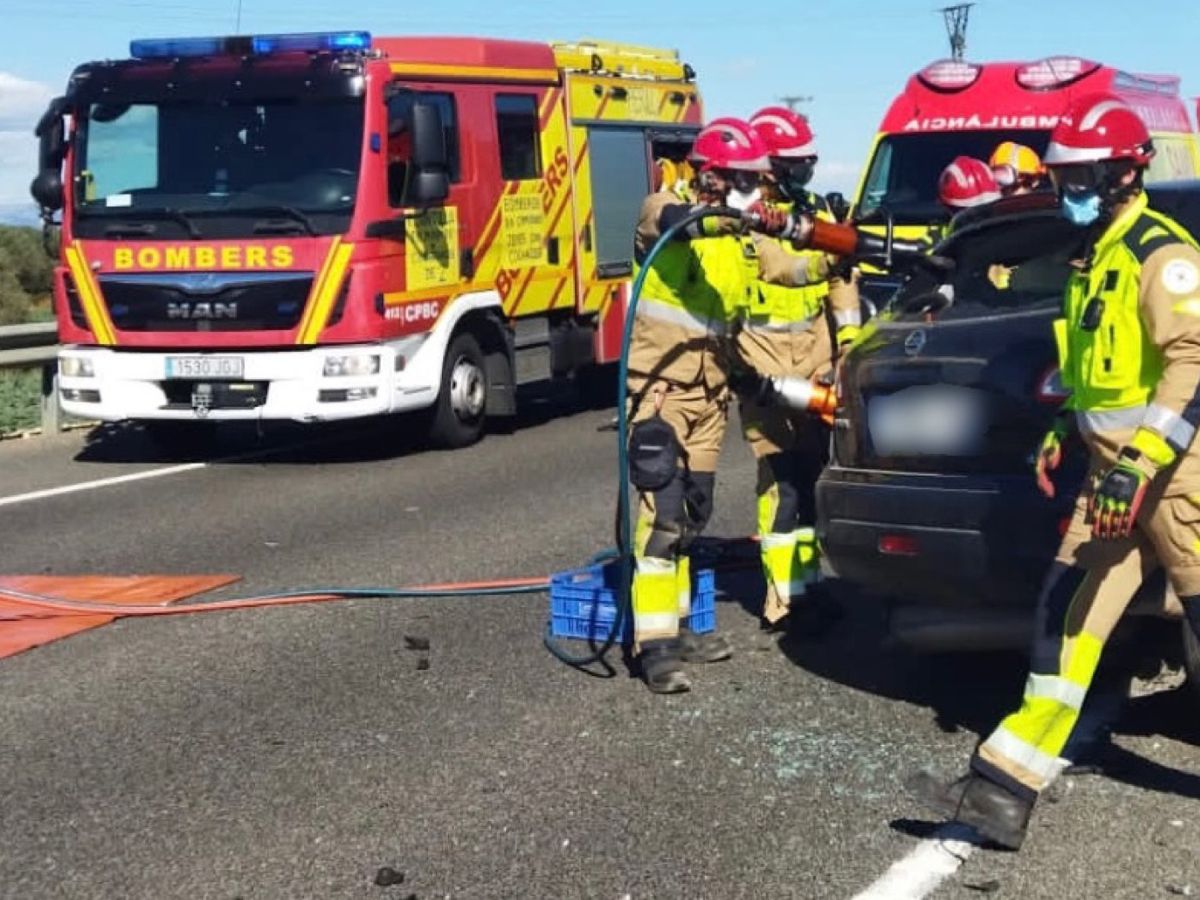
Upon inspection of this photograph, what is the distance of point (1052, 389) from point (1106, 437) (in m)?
0.61

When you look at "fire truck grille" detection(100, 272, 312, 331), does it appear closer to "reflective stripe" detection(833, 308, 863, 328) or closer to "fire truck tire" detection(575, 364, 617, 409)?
"fire truck tire" detection(575, 364, 617, 409)

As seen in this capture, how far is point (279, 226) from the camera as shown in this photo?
12000mm

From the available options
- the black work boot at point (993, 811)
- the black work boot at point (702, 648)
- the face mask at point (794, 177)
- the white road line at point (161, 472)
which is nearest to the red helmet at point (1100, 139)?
the black work boot at point (993, 811)

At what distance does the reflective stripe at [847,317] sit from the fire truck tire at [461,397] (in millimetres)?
5903

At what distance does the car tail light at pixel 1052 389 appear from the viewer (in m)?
5.41

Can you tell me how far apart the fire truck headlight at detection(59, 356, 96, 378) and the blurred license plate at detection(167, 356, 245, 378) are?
1.98ft

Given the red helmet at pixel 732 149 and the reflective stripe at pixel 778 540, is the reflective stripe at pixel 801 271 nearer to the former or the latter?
the red helmet at pixel 732 149

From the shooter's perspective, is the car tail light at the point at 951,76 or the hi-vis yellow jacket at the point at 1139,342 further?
the car tail light at the point at 951,76

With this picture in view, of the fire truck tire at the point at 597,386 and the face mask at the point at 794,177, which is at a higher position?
the face mask at the point at 794,177

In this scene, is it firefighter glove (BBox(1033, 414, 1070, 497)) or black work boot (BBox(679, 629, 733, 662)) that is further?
black work boot (BBox(679, 629, 733, 662))

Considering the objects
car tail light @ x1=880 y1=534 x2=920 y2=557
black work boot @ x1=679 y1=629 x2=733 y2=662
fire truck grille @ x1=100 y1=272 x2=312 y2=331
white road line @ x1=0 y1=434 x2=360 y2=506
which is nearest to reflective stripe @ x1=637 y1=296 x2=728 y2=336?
black work boot @ x1=679 y1=629 x2=733 y2=662

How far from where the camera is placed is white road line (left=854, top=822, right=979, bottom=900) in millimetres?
4684

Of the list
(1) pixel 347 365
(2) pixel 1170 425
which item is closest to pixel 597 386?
(1) pixel 347 365

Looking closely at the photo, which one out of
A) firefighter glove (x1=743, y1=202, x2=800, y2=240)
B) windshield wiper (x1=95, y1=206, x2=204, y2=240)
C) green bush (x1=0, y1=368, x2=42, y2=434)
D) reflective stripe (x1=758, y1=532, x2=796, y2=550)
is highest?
firefighter glove (x1=743, y1=202, x2=800, y2=240)
